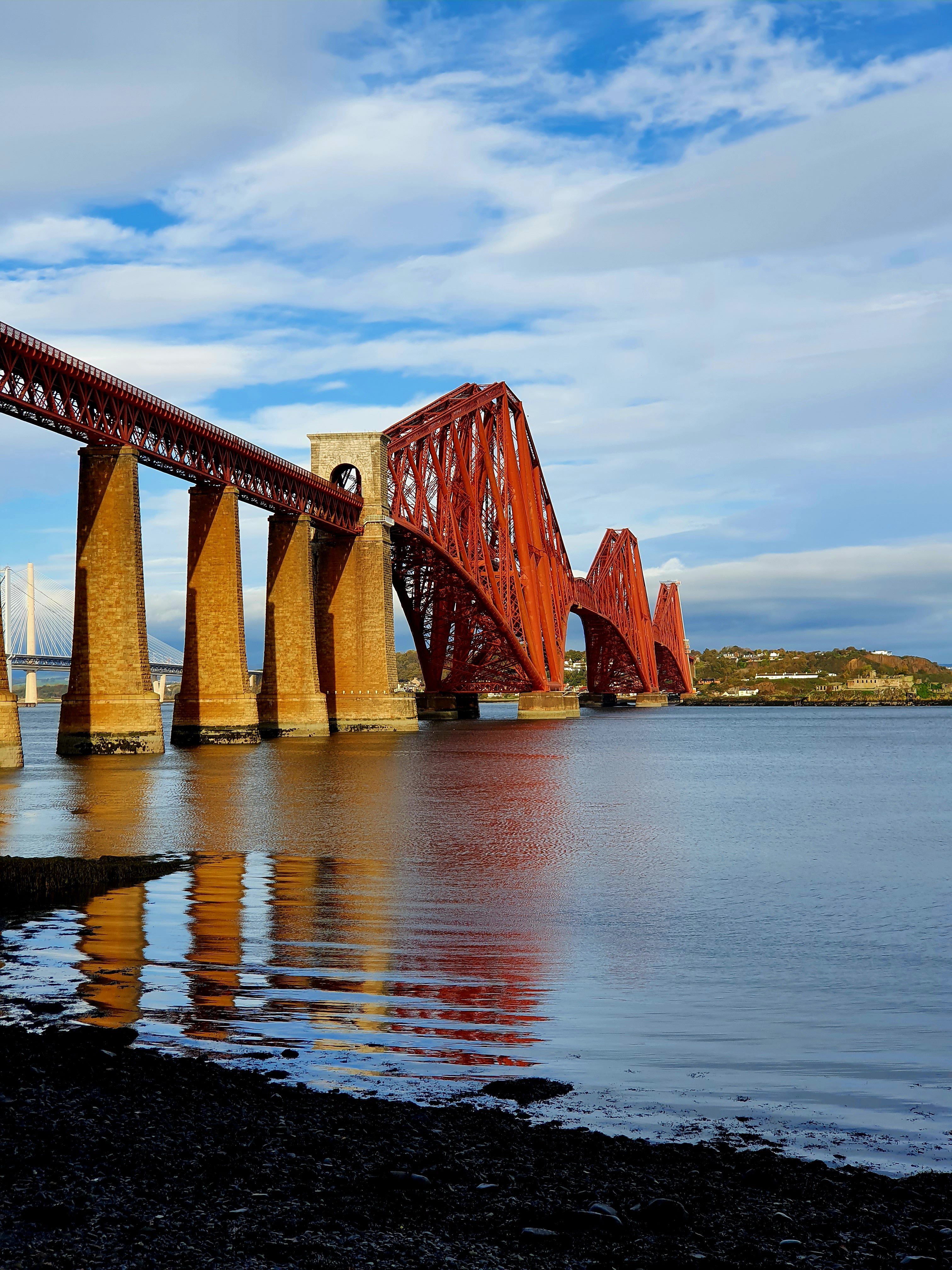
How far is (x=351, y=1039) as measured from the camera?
25.7 feet

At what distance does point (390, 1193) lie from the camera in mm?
5203

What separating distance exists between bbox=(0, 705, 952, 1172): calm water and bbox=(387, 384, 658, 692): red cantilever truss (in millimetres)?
48815

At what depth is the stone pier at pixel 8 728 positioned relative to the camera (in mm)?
34781

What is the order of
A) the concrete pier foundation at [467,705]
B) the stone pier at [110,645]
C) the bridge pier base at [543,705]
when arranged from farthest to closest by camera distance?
the concrete pier foundation at [467,705]
the bridge pier base at [543,705]
the stone pier at [110,645]

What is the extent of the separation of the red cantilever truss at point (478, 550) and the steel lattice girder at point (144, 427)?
14.1 meters

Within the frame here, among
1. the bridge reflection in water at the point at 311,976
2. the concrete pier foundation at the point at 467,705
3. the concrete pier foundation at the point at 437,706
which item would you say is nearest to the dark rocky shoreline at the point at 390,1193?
the bridge reflection in water at the point at 311,976

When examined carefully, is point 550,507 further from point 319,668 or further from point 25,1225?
point 25,1225

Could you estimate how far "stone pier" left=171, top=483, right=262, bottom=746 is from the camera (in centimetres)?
4944

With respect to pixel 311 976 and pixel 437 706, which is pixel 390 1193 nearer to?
pixel 311 976

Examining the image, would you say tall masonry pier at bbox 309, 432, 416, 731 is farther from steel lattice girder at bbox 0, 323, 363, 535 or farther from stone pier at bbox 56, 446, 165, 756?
stone pier at bbox 56, 446, 165, 756

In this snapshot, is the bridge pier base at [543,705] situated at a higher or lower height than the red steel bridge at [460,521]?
lower

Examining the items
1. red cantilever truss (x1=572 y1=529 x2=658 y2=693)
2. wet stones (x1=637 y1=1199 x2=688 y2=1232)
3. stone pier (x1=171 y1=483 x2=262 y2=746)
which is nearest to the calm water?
wet stones (x1=637 y1=1199 x2=688 y2=1232)

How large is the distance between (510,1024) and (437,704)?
8821cm

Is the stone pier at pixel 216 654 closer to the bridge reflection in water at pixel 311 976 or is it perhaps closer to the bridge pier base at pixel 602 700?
the bridge reflection in water at pixel 311 976
